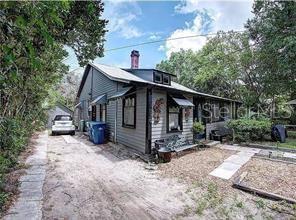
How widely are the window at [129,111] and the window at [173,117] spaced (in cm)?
154

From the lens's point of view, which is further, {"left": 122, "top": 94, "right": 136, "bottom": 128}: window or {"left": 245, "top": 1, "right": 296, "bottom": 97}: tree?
{"left": 245, "top": 1, "right": 296, "bottom": 97}: tree

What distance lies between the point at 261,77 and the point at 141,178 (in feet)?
58.4

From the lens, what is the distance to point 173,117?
35.4 ft

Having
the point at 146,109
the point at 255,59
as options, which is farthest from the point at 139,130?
the point at 255,59

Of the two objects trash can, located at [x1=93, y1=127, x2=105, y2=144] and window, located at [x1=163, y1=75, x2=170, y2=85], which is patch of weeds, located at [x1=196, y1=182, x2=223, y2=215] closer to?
trash can, located at [x1=93, y1=127, x2=105, y2=144]

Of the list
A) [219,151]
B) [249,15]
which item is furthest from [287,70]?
[219,151]

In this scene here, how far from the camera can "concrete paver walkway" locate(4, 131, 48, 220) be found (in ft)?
13.5

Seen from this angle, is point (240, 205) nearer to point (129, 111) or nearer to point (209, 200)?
point (209, 200)

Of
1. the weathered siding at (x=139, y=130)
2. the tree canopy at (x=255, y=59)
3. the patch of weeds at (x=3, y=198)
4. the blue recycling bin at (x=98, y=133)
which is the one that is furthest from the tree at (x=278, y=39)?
the patch of weeds at (x=3, y=198)

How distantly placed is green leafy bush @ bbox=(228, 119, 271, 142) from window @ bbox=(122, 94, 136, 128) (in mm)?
6371

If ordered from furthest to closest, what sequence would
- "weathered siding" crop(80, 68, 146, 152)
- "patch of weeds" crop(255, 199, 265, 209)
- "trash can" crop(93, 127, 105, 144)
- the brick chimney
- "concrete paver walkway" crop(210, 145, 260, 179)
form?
the brick chimney
"trash can" crop(93, 127, 105, 144)
"weathered siding" crop(80, 68, 146, 152)
"concrete paver walkway" crop(210, 145, 260, 179)
"patch of weeds" crop(255, 199, 265, 209)

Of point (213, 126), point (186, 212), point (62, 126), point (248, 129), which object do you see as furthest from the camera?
point (62, 126)

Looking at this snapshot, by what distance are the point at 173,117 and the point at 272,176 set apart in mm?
4895

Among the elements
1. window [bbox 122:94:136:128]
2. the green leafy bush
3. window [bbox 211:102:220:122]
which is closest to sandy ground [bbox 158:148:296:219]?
window [bbox 122:94:136:128]
